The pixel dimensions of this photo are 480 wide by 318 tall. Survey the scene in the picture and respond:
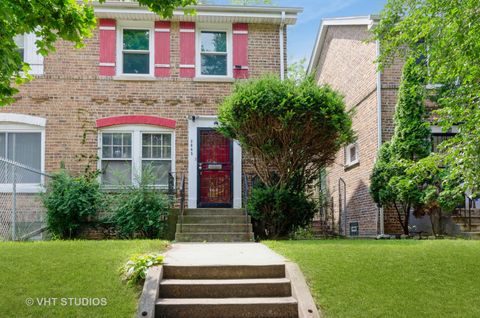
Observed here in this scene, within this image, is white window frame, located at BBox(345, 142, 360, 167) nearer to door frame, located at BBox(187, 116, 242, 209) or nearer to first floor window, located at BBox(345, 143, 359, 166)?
first floor window, located at BBox(345, 143, 359, 166)

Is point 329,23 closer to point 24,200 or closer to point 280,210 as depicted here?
point 280,210

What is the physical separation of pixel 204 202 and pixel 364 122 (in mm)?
5332

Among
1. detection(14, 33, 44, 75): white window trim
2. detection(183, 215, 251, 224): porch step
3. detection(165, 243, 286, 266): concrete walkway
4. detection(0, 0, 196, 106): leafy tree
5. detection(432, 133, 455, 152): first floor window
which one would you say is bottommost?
detection(165, 243, 286, 266): concrete walkway

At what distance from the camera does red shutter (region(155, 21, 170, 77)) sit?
517 inches

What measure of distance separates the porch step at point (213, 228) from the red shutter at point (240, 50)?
440 centimetres

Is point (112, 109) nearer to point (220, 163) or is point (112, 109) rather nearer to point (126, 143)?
point (126, 143)

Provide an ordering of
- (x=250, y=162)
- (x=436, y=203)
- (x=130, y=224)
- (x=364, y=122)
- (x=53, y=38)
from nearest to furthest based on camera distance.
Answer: (x=53, y=38)
(x=130, y=224)
(x=436, y=203)
(x=250, y=162)
(x=364, y=122)

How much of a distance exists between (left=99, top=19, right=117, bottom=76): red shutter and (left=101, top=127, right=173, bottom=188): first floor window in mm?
1684

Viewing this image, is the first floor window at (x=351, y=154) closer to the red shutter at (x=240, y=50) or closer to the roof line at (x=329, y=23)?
the roof line at (x=329, y=23)

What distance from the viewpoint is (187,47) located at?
13.3 m

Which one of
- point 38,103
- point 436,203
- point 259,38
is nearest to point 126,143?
point 38,103

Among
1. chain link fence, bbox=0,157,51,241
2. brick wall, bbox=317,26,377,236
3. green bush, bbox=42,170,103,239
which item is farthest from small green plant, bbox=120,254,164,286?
brick wall, bbox=317,26,377,236

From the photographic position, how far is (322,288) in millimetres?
5945

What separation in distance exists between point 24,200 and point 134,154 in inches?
114
